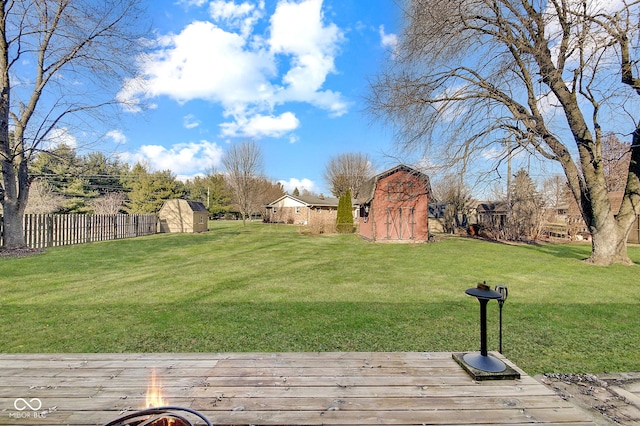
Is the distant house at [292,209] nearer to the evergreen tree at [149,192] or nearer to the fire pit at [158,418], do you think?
the evergreen tree at [149,192]

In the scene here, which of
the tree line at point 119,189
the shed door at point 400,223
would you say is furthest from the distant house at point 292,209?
the shed door at point 400,223

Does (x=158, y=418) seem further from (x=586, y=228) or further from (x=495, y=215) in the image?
(x=586, y=228)

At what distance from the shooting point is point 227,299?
5.68 meters

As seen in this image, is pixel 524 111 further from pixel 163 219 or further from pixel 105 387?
pixel 163 219

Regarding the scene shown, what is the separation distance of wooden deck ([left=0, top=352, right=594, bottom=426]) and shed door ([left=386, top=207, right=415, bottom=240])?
53.3 ft

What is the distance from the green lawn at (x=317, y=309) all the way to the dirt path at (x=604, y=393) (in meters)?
0.22

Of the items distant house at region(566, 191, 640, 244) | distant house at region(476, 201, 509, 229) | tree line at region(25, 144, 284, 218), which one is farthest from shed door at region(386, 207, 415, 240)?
tree line at region(25, 144, 284, 218)

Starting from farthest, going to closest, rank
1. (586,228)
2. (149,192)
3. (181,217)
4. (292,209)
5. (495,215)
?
1. (292,209)
2. (149,192)
3. (181,217)
4. (495,215)
5. (586,228)

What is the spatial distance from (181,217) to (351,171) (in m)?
25.4

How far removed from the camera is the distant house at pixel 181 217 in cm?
2388

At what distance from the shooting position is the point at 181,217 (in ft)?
79.3

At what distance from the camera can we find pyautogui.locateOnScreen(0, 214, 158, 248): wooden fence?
12.2 meters

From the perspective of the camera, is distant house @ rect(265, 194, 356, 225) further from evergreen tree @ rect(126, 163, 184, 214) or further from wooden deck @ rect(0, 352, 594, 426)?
wooden deck @ rect(0, 352, 594, 426)

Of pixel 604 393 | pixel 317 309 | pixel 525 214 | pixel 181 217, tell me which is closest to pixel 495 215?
pixel 525 214
